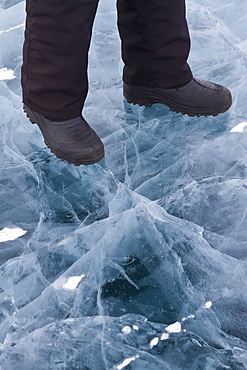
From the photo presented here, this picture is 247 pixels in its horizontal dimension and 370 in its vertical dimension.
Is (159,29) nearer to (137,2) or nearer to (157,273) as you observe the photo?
(137,2)

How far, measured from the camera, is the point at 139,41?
61.9 inches

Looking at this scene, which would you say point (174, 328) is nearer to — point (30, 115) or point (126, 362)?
point (126, 362)

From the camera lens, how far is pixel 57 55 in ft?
4.46

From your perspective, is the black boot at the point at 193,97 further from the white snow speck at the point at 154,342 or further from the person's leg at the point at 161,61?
the white snow speck at the point at 154,342

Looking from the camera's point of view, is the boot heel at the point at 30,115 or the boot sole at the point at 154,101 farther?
the boot sole at the point at 154,101

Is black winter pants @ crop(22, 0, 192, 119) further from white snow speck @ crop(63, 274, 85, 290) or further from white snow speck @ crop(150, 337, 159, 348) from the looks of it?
white snow speck @ crop(150, 337, 159, 348)

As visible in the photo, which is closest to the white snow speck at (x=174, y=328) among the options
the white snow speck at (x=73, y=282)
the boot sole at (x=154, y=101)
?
the white snow speck at (x=73, y=282)

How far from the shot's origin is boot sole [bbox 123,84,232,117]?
167 cm

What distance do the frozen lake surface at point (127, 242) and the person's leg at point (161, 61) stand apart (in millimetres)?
46

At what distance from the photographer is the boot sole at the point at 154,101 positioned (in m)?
1.67

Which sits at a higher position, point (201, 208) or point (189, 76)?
point (189, 76)

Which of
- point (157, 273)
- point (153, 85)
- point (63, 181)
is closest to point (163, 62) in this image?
point (153, 85)

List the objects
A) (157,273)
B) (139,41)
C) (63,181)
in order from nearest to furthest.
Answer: (157,273) < (63,181) < (139,41)

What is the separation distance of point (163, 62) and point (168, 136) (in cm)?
22
